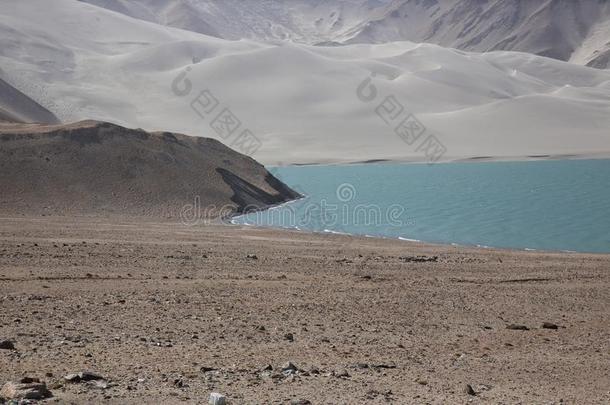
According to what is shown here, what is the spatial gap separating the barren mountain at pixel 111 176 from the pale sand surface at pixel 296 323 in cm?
768

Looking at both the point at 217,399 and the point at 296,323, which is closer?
the point at 217,399

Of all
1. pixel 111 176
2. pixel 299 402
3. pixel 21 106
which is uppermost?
pixel 21 106

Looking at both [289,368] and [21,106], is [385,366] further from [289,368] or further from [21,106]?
[21,106]

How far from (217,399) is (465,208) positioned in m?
26.6

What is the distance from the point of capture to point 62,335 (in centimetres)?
805

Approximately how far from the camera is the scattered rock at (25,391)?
222 inches

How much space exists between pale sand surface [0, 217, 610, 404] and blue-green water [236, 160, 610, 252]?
702 centimetres

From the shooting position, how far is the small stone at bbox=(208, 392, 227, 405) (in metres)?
5.89

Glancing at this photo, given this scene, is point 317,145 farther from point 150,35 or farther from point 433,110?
point 150,35

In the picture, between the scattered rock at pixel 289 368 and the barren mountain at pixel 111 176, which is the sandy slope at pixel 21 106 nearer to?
the barren mountain at pixel 111 176

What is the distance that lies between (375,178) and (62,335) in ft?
145

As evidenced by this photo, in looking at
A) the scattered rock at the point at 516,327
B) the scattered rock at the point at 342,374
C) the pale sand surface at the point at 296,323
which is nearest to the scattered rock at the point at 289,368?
the pale sand surface at the point at 296,323

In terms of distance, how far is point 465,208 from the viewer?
3162cm

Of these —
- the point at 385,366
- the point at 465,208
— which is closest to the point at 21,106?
the point at 465,208
